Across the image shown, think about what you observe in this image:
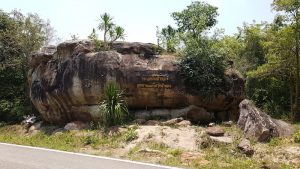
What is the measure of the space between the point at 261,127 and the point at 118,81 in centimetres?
743

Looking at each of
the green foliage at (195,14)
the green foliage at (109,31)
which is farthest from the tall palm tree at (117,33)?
the green foliage at (195,14)

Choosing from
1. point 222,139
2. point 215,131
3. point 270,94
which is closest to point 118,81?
point 215,131

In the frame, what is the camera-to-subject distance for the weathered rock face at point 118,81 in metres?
17.4

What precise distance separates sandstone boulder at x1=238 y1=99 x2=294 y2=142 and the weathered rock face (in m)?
4.48

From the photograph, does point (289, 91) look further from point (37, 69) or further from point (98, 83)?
point (37, 69)

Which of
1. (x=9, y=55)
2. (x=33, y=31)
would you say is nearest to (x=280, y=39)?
(x=33, y=31)

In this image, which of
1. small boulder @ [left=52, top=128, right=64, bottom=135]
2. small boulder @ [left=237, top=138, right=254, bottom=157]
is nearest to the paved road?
small boulder @ [left=237, top=138, right=254, bottom=157]

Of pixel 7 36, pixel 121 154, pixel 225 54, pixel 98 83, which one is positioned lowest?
pixel 121 154

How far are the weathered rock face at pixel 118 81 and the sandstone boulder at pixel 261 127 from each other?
448cm

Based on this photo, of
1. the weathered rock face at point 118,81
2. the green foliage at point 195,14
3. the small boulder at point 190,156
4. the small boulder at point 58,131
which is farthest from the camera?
the green foliage at point 195,14

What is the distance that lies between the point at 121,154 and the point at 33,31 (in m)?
17.5

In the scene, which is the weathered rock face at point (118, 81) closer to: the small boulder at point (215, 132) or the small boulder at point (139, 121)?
the small boulder at point (139, 121)

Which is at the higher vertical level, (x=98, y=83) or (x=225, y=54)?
(x=225, y=54)

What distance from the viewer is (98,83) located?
17500 millimetres
